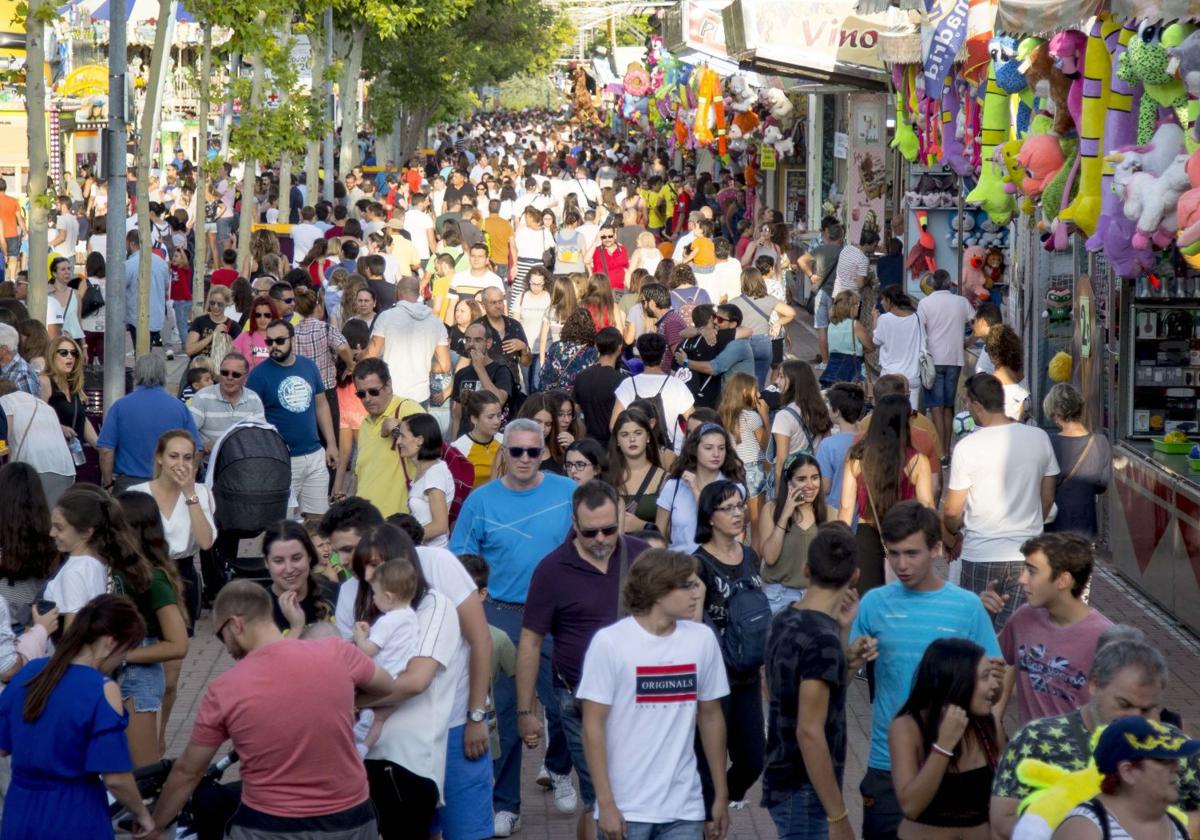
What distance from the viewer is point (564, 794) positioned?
7.85 metres

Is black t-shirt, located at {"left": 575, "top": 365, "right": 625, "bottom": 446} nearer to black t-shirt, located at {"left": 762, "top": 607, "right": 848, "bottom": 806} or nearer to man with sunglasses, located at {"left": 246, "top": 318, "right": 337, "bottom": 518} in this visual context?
man with sunglasses, located at {"left": 246, "top": 318, "right": 337, "bottom": 518}

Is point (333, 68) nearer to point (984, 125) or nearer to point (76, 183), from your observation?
point (76, 183)

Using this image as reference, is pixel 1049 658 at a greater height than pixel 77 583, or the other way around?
pixel 77 583

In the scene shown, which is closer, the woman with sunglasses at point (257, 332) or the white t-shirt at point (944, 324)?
the woman with sunglasses at point (257, 332)

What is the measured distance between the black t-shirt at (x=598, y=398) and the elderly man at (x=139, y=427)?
2.39 m

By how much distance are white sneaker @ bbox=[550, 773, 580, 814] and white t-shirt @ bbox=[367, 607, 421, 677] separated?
77.6 inches

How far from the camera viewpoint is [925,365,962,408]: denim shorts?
15703 mm

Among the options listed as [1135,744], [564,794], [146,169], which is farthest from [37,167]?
[1135,744]

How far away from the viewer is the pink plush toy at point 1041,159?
38.8 ft

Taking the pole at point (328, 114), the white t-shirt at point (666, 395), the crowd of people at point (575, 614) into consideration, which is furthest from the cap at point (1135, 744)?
the pole at point (328, 114)

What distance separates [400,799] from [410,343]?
7.19m

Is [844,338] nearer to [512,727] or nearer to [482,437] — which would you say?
[482,437]

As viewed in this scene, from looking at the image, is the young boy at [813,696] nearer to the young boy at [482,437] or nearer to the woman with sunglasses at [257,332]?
the young boy at [482,437]

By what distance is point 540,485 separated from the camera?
25.3 ft
